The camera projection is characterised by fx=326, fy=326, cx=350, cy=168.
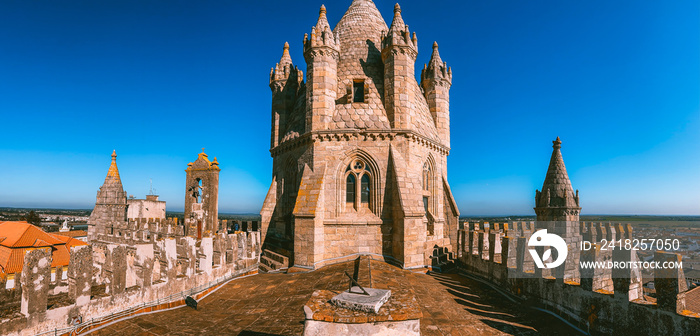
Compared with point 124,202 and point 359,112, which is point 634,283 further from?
point 124,202

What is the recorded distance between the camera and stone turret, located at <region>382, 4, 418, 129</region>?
46.6 ft

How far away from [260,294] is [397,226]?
19.2 feet

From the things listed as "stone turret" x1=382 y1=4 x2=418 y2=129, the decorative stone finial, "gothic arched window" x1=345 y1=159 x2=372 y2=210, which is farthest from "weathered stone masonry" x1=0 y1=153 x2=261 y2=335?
the decorative stone finial

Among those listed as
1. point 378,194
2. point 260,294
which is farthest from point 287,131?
point 260,294

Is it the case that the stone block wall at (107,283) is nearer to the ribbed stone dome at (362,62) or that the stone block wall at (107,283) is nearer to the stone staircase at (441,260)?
the ribbed stone dome at (362,62)

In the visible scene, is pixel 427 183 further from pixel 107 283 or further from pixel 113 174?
pixel 113 174

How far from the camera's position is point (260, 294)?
32.5ft

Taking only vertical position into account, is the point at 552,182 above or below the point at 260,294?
above

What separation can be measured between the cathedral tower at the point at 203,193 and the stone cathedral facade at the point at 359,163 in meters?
6.84

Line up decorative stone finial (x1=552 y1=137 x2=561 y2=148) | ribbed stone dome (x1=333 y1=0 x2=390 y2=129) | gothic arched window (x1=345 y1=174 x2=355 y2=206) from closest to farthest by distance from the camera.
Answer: gothic arched window (x1=345 y1=174 x2=355 y2=206), ribbed stone dome (x1=333 y1=0 x2=390 y2=129), decorative stone finial (x1=552 y1=137 x2=561 y2=148)

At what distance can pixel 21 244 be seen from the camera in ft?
59.8

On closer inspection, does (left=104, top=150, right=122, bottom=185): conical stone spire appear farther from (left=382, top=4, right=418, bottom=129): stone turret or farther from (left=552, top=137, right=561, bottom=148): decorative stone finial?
(left=552, top=137, right=561, bottom=148): decorative stone finial

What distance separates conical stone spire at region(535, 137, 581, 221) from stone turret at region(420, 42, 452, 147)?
5210mm

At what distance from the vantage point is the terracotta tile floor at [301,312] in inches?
270
